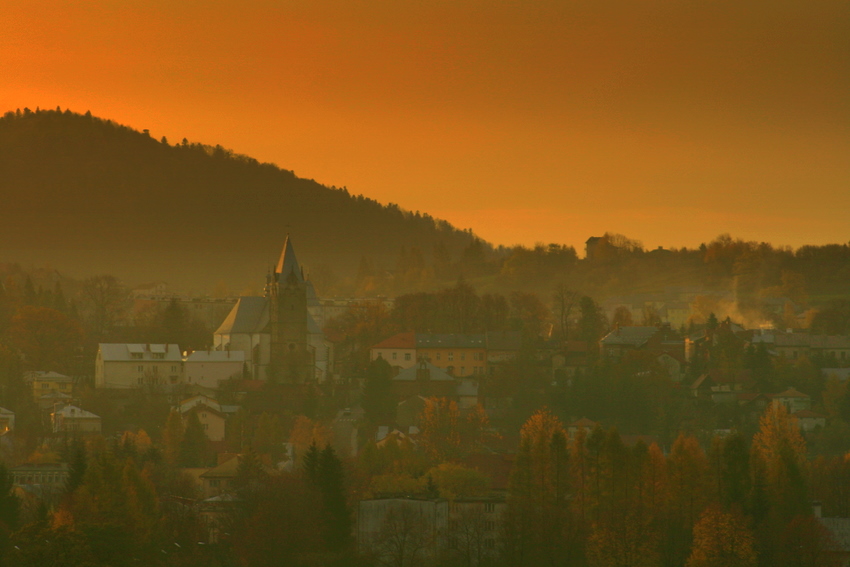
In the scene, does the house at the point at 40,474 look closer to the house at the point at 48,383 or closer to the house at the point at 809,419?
the house at the point at 48,383

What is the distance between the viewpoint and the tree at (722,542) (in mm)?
61031

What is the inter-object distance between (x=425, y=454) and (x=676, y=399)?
17.5 metres

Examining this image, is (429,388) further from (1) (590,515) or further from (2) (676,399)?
(1) (590,515)

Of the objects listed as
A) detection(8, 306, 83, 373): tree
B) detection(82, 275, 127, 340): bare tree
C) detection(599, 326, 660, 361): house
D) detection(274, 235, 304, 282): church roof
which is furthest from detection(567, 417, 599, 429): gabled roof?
detection(82, 275, 127, 340): bare tree

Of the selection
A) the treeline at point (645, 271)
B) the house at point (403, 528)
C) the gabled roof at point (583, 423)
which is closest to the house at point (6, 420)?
the gabled roof at point (583, 423)

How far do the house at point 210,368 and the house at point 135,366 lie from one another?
756 mm

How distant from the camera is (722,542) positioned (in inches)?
2445

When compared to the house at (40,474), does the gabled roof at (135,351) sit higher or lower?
higher

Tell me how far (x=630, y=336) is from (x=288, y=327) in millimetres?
20990

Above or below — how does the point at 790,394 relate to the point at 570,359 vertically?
below

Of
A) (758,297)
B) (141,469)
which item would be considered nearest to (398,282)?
(758,297)

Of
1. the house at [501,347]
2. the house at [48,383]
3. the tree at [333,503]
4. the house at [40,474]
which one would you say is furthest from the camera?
the house at [501,347]

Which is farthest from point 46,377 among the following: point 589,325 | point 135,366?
point 589,325

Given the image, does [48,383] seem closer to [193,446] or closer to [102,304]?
[193,446]
